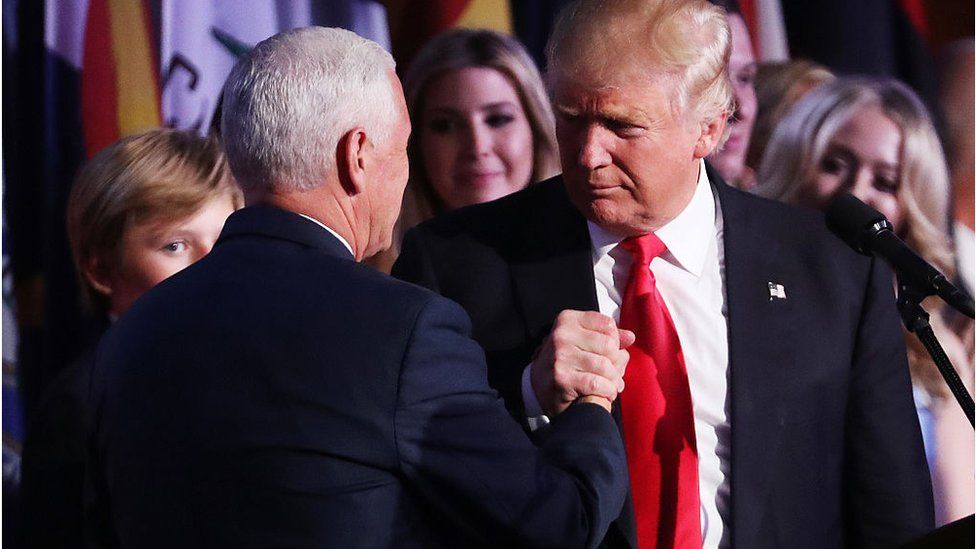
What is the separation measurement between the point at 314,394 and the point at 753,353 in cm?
81

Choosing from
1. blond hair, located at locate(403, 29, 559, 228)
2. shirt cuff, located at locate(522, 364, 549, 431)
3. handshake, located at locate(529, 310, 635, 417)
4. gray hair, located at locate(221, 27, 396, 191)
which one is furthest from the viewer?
blond hair, located at locate(403, 29, 559, 228)

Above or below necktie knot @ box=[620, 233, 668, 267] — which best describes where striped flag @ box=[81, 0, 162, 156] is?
above

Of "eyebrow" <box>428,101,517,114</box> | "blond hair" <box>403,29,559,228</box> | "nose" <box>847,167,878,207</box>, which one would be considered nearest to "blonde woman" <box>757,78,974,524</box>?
"nose" <box>847,167,878,207</box>

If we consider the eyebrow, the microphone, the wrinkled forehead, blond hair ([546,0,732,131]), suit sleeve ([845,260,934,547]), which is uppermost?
blond hair ([546,0,732,131])

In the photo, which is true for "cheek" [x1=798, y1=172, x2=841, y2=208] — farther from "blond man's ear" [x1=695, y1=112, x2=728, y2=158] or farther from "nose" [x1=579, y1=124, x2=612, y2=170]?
"nose" [x1=579, y1=124, x2=612, y2=170]

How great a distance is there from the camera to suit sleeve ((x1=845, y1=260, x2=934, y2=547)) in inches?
77.6

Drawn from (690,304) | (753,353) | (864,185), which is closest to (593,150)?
(690,304)

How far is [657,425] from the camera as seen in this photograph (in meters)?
1.89

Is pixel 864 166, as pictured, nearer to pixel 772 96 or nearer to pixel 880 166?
pixel 880 166

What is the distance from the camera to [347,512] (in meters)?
1.40

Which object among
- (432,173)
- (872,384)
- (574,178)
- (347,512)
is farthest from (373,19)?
(347,512)

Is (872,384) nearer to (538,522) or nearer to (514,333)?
(514,333)

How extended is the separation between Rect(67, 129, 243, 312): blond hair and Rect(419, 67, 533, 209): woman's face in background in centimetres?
53

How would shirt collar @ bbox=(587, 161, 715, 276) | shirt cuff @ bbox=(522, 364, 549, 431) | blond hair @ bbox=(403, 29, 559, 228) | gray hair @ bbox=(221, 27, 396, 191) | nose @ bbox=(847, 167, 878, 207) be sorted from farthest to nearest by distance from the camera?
nose @ bbox=(847, 167, 878, 207), blond hair @ bbox=(403, 29, 559, 228), shirt collar @ bbox=(587, 161, 715, 276), shirt cuff @ bbox=(522, 364, 549, 431), gray hair @ bbox=(221, 27, 396, 191)
